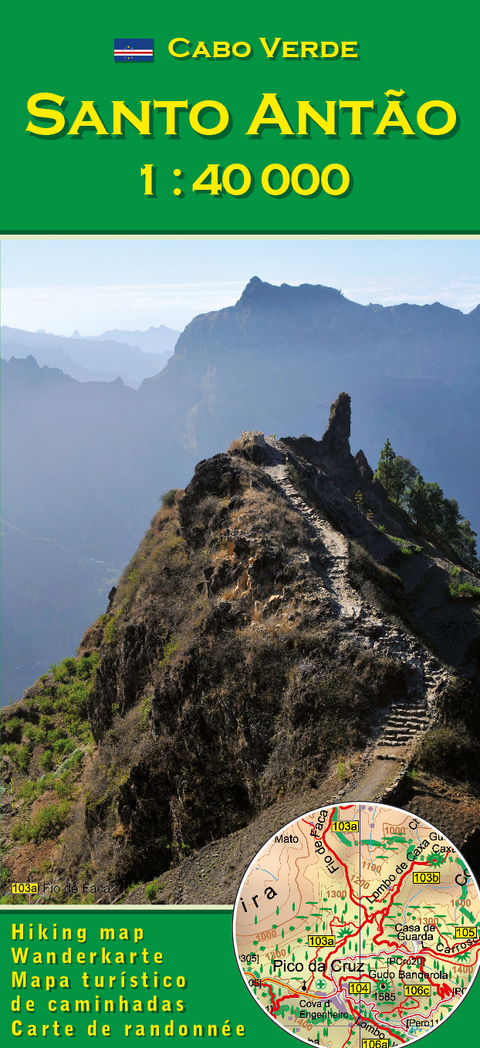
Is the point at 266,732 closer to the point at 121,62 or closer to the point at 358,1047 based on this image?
the point at 358,1047

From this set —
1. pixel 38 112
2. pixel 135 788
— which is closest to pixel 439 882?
pixel 135 788

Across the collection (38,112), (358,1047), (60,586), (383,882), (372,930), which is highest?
(60,586)

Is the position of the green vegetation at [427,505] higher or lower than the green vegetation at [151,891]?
higher

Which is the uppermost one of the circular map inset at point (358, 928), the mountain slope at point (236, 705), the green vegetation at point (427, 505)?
the green vegetation at point (427, 505)

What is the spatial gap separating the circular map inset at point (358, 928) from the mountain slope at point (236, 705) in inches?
140

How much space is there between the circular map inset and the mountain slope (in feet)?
11.7

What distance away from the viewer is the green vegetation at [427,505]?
52031 mm

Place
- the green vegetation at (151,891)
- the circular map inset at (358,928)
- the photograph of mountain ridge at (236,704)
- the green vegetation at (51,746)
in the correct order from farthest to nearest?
the green vegetation at (51,746) → the green vegetation at (151,891) → the photograph of mountain ridge at (236,704) → the circular map inset at (358,928)

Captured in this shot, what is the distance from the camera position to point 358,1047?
700 centimetres

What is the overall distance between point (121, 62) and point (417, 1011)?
1478cm

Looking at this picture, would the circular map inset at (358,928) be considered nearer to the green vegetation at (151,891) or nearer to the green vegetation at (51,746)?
the green vegetation at (151,891)

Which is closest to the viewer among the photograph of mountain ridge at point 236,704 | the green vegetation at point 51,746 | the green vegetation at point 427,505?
the photograph of mountain ridge at point 236,704

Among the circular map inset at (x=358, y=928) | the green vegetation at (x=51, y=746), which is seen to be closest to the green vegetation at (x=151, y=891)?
the circular map inset at (x=358, y=928)

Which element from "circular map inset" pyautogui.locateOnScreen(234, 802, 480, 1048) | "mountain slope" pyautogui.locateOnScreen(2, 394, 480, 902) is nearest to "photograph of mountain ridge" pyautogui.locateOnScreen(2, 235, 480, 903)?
"mountain slope" pyautogui.locateOnScreen(2, 394, 480, 902)
